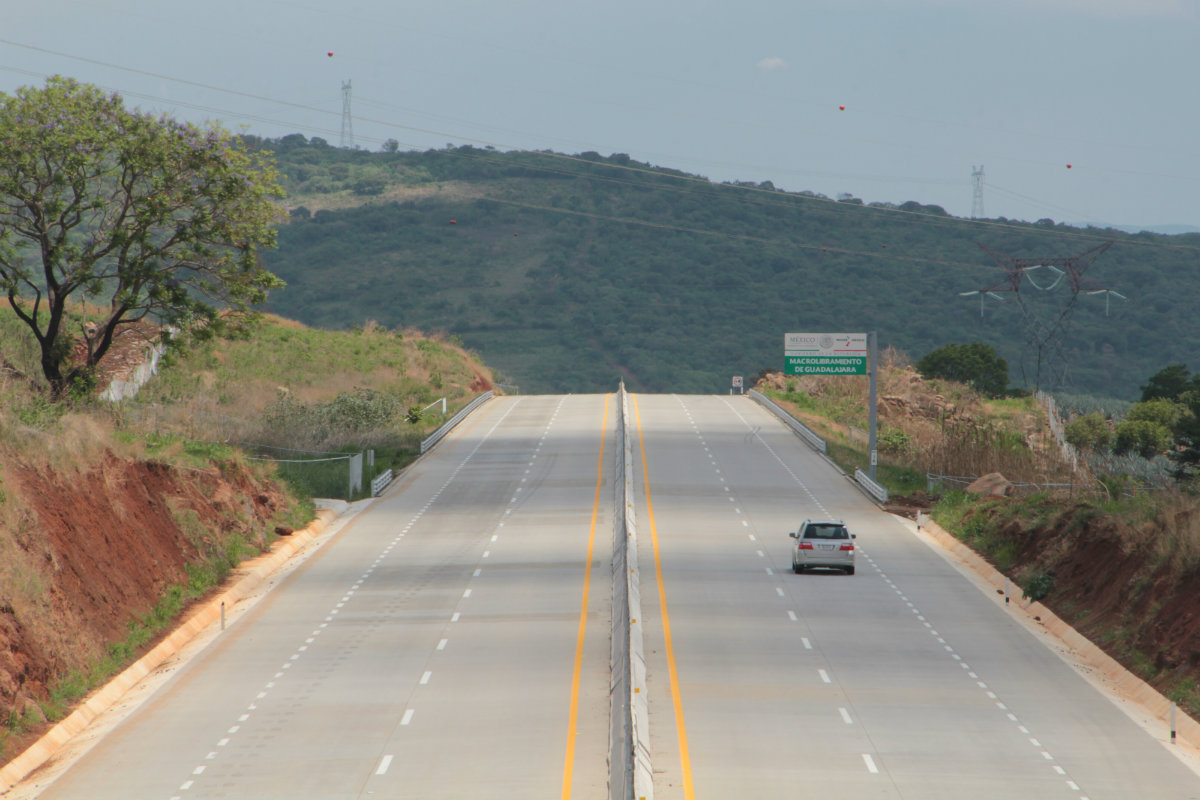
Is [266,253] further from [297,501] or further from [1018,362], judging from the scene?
[297,501]

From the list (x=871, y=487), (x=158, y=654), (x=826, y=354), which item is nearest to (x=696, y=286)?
(x=826, y=354)

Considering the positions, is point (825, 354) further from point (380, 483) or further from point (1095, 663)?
point (1095, 663)

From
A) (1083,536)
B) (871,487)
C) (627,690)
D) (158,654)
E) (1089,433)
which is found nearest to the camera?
(627,690)

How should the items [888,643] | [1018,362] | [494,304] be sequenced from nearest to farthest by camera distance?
[888,643], [1018,362], [494,304]

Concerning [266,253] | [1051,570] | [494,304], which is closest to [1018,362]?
[494,304]

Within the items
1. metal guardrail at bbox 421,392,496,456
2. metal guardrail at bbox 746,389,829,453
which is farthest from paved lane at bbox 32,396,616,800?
metal guardrail at bbox 746,389,829,453

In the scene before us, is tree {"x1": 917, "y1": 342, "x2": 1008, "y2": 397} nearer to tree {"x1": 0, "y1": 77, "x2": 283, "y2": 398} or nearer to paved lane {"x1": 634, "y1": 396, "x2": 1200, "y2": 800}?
paved lane {"x1": 634, "y1": 396, "x2": 1200, "y2": 800}

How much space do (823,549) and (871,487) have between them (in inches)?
659

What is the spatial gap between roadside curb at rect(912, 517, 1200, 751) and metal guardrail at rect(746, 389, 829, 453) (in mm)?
24707

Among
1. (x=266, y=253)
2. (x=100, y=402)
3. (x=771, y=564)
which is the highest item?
(x=266, y=253)

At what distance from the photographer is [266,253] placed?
170750 millimetres

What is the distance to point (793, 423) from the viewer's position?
70.9 metres

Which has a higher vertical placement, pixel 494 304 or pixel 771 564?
pixel 494 304

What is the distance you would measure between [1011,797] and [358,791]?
8285mm
